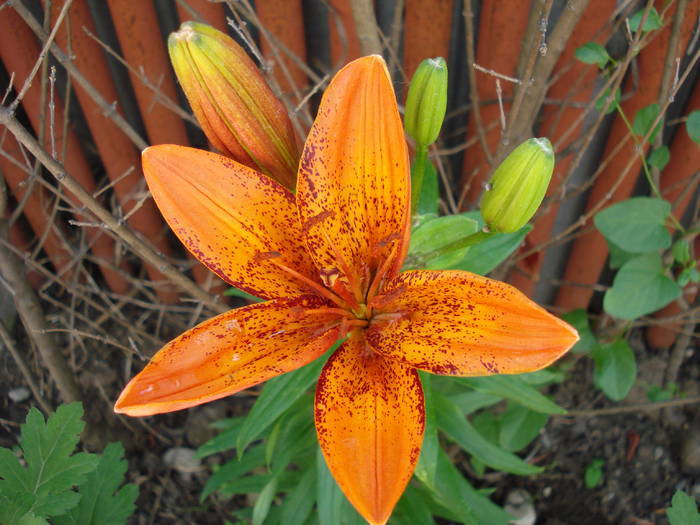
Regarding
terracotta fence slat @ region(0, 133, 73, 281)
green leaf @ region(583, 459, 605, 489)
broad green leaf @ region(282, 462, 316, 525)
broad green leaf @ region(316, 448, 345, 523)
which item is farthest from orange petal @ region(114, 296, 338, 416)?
green leaf @ region(583, 459, 605, 489)

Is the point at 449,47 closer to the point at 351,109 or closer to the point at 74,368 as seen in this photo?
the point at 351,109

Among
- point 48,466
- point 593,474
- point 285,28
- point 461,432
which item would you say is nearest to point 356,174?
point 48,466

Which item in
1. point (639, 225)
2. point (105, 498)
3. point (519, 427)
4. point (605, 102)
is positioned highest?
point (605, 102)

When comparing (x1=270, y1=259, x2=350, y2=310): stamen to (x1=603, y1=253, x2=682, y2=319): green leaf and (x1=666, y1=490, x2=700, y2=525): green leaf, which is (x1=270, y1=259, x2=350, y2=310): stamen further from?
(x1=603, y1=253, x2=682, y2=319): green leaf

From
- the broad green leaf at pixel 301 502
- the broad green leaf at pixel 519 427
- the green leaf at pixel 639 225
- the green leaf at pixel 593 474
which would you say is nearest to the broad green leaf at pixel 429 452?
the broad green leaf at pixel 301 502

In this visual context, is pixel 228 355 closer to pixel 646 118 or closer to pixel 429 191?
pixel 429 191

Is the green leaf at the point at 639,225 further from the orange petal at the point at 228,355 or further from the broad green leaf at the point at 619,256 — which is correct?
the orange petal at the point at 228,355

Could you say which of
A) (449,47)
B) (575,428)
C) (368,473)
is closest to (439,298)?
(368,473)
